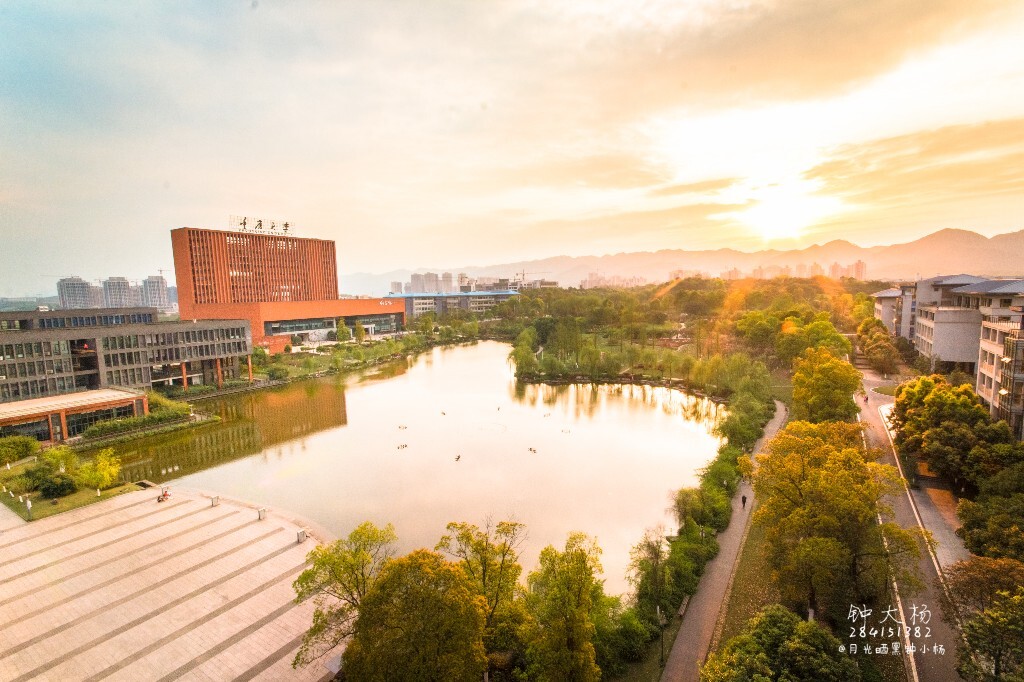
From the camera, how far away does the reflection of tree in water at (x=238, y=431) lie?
17391 mm

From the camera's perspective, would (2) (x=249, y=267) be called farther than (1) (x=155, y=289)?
No

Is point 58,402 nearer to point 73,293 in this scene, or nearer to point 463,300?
point 463,300

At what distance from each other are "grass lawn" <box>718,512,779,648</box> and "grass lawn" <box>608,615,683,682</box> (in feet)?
2.57

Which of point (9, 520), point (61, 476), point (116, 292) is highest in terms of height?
point (116, 292)

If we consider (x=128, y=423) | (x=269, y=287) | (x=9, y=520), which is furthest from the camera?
(x=269, y=287)

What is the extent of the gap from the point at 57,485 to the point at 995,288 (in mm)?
34697

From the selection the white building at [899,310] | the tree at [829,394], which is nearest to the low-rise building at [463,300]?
the white building at [899,310]

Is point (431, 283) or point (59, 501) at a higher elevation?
point (431, 283)

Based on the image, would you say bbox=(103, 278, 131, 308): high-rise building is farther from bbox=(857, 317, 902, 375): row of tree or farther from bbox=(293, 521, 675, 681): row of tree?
bbox=(857, 317, 902, 375): row of tree

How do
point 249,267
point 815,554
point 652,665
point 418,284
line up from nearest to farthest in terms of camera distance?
point 815,554 → point 652,665 → point 249,267 → point 418,284

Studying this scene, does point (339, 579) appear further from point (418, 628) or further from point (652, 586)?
point (652, 586)

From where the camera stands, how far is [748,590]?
925 cm

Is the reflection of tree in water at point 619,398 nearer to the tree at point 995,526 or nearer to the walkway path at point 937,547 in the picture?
the walkway path at point 937,547

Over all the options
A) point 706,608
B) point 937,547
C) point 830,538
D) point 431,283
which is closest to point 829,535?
point 830,538
